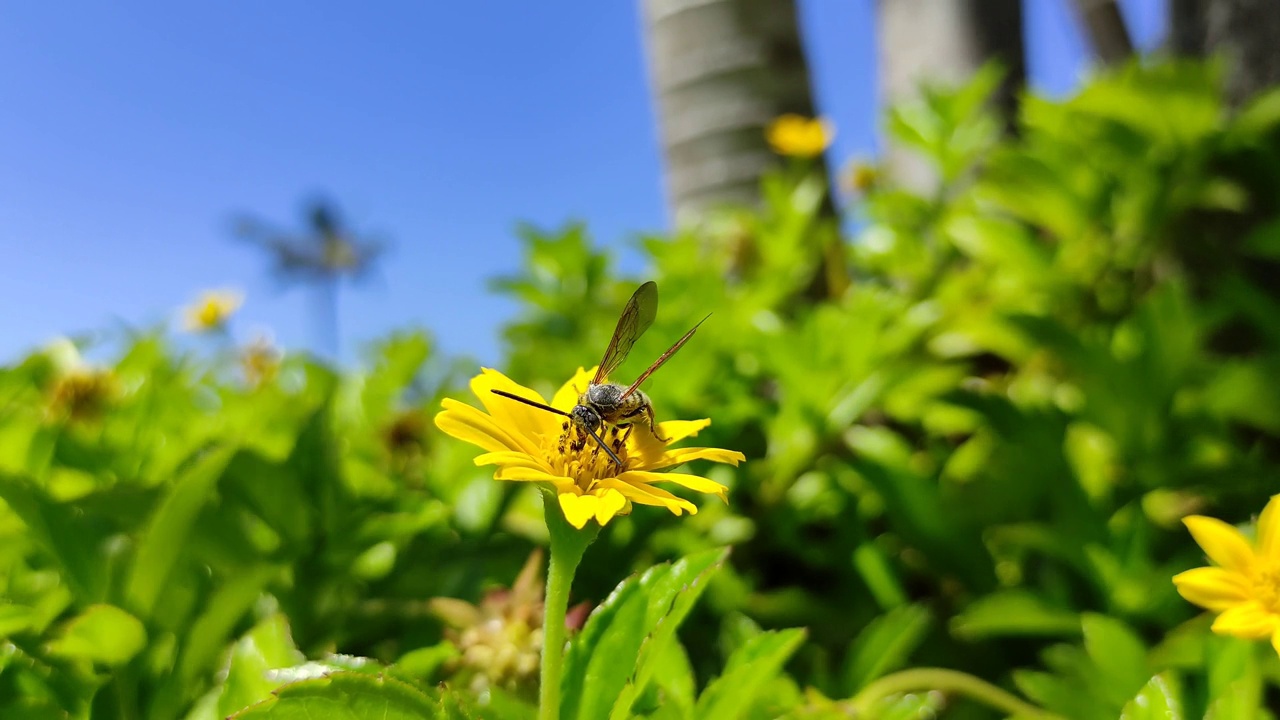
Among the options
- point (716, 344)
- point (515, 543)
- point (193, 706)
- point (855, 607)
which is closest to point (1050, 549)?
point (855, 607)

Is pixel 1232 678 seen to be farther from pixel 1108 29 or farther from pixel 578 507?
pixel 1108 29

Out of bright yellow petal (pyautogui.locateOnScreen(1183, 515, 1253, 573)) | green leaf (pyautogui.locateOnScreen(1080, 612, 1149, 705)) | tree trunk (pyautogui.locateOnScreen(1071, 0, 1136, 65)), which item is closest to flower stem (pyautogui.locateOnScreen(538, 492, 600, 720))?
bright yellow petal (pyautogui.locateOnScreen(1183, 515, 1253, 573))

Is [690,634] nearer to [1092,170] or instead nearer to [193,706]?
[193,706]

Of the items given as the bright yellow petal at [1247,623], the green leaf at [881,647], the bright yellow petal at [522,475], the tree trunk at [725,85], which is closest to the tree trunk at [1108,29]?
the tree trunk at [725,85]

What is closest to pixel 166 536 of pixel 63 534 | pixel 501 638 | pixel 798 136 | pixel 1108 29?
pixel 63 534

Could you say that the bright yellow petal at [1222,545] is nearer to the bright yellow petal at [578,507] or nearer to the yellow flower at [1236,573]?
the yellow flower at [1236,573]
